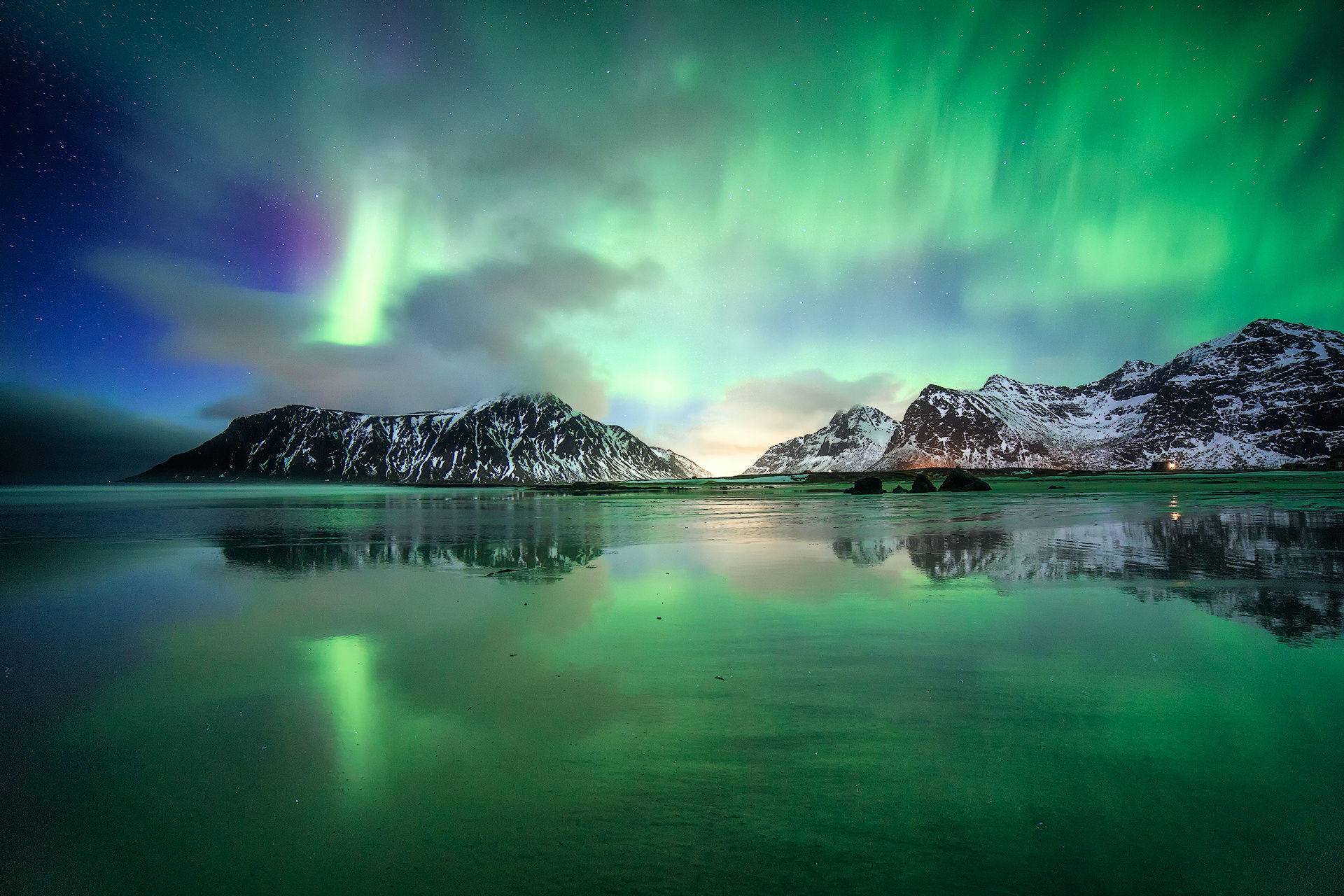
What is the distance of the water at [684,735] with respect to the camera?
413 centimetres

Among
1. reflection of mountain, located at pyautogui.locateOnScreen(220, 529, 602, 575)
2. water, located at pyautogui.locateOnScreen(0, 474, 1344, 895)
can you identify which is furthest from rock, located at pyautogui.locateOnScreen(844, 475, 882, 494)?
water, located at pyautogui.locateOnScreen(0, 474, 1344, 895)

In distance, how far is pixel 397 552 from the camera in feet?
72.1

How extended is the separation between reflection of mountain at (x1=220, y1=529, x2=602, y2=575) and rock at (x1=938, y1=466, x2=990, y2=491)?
2342 inches

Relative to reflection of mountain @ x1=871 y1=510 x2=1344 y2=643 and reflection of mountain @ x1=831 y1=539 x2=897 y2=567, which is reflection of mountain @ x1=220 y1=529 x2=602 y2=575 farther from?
reflection of mountain @ x1=871 y1=510 x2=1344 y2=643

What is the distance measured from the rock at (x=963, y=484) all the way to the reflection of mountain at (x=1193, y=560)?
4306 centimetres

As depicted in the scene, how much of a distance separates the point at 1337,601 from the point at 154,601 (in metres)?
24.9

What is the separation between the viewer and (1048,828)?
4418 millimetres

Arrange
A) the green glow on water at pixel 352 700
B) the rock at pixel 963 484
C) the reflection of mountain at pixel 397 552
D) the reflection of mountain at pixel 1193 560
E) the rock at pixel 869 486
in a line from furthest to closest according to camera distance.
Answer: the rock at pixel 869 486 < the rock at pixel 963 484 < the reflection of mountain at pixel 397 552 < the reflection of mountain at pixel 1193 560 < the green glow on water at pixel 352 700

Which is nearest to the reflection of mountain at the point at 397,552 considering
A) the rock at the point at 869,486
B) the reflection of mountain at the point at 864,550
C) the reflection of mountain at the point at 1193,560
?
the reflection of mountain at the point at 864,550

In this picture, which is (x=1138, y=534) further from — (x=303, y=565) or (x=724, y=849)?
(x=303, y=565)

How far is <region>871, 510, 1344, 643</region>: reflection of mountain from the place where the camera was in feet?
36.8

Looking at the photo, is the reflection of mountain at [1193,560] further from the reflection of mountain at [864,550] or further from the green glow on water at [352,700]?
the green glow on water at [352,700]

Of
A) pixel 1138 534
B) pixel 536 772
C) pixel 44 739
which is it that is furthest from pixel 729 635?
pixel 1138 534

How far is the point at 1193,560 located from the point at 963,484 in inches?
2318
